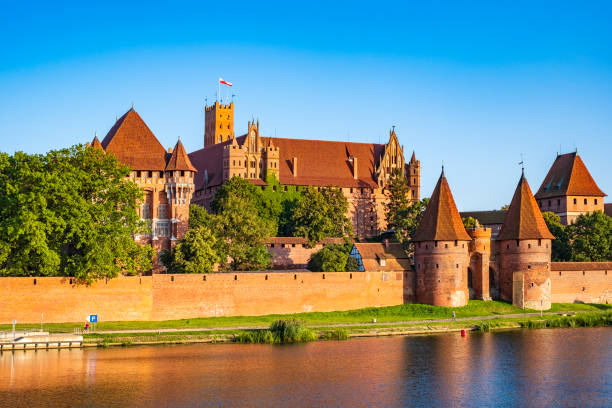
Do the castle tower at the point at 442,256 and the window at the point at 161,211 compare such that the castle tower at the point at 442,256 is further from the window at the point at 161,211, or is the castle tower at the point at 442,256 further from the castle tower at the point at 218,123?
the castle tower at the point at 218,123

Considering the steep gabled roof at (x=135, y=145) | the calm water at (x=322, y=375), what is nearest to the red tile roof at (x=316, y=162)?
the steep gabled roof at (x=135, y=145)

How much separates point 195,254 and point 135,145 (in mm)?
10973

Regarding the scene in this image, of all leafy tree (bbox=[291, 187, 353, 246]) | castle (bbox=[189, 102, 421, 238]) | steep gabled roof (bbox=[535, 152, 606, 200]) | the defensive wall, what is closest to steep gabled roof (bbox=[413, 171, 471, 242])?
the defensive wall

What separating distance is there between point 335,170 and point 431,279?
3077 centimetres

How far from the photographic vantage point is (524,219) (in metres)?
59.9

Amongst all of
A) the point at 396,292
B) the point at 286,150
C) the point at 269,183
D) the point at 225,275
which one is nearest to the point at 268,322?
the point at 225,275

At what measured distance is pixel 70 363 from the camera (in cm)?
3750

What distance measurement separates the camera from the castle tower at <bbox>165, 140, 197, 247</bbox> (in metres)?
59.5

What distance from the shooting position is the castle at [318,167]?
8112 cm

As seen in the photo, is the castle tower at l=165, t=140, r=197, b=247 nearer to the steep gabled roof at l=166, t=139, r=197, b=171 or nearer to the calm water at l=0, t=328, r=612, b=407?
the steep gabled roof at l=166, t=139, r=197, b=171

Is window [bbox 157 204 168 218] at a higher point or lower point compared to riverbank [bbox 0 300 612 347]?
higher

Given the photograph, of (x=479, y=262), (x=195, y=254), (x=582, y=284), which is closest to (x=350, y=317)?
(x=195, y=254)

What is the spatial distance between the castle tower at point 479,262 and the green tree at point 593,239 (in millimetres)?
10441

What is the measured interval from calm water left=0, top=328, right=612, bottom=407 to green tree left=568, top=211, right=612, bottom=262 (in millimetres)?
22666
